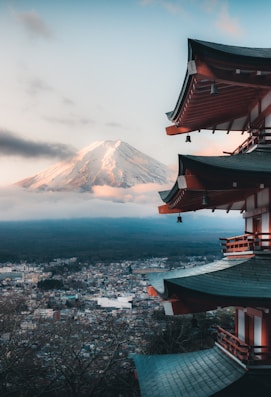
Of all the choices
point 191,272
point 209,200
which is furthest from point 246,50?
point 191,272

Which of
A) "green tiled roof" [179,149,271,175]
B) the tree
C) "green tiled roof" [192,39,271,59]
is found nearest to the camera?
"green tiled roof" [179,149,271,175]

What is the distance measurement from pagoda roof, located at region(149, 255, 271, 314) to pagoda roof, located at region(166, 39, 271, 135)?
2832 mm

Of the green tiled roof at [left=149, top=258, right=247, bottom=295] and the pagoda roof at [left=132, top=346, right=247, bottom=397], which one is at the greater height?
the green tiled roof at [left=149, top=258, right=247, bottom=295]

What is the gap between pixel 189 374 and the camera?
31.4ft

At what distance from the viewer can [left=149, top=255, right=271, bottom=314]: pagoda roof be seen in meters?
6.77

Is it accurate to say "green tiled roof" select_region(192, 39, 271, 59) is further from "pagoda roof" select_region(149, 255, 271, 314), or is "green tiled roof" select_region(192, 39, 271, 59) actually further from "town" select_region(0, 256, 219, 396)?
"town" select_region(0, 256, 219, 396)

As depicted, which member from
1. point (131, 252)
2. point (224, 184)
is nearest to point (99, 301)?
point (224, 184)

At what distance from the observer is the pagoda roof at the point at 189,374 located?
8.35 meters

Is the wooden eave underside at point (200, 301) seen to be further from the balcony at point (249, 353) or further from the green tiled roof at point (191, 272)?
the balcony at point (249, 353)

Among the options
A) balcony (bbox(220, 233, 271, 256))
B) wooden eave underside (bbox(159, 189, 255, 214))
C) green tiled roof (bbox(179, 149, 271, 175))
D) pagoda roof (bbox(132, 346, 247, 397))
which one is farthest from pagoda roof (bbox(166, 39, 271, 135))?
pagoda roof (bbox(132, 346, 247, 397))

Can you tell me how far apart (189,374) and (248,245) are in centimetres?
318

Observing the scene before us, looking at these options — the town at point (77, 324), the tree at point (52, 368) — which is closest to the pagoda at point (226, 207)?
the town at point (77, 324)

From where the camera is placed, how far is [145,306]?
Answer: 40031mm

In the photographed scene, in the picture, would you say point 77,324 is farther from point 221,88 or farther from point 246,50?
point 246,50
